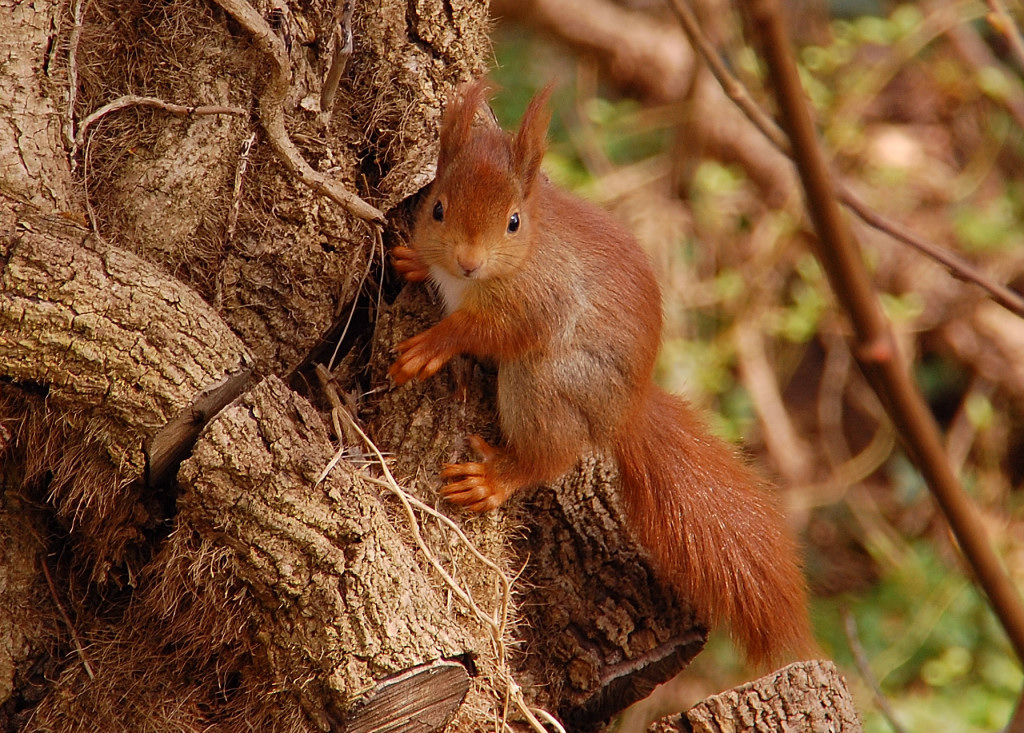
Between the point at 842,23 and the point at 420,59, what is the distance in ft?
10.2

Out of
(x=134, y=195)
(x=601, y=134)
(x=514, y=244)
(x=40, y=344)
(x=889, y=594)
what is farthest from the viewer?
(x=601, y=134)

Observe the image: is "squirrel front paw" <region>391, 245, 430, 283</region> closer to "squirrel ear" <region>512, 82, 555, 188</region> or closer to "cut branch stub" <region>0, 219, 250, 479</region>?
"squirrel ear" <region>512, 82, 555, 188</region>

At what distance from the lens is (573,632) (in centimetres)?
213

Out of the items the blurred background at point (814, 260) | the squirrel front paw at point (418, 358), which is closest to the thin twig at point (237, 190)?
the squirrel front paw at point (418, 358)

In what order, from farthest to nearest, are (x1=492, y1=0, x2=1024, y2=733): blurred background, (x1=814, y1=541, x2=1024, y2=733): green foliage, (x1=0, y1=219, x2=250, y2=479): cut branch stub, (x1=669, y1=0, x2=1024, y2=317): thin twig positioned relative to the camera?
(x1=492, y1=0, x2=1024, y2=733): blurred background → (x1=814, y1=541, x2=1024, y2=733): green foliage → (x1=0, y1=219, x2=250, y2=479): cut branch stub → (x1=669, y1=0, x2=1024, y2=317): thin twig

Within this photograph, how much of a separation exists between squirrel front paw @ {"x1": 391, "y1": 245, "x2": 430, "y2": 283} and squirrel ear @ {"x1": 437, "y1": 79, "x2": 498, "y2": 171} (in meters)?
0.16

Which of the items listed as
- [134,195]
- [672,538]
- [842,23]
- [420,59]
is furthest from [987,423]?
[134,195]

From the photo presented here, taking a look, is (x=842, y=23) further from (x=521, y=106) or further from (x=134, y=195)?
(x=134, y=195)

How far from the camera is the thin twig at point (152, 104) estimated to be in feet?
6.06

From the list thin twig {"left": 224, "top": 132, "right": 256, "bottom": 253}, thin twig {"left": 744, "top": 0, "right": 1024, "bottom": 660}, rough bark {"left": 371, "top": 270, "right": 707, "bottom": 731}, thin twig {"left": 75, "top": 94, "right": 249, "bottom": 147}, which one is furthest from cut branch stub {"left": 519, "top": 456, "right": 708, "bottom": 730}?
thin twig {"left": 744, "top": 0, "right": 1024, "bottom": 660}

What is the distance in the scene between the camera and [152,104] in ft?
6.22

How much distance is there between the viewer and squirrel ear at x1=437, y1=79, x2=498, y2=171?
193 centimetres

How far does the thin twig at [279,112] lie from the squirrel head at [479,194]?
151mm

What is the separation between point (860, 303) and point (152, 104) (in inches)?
62.8
